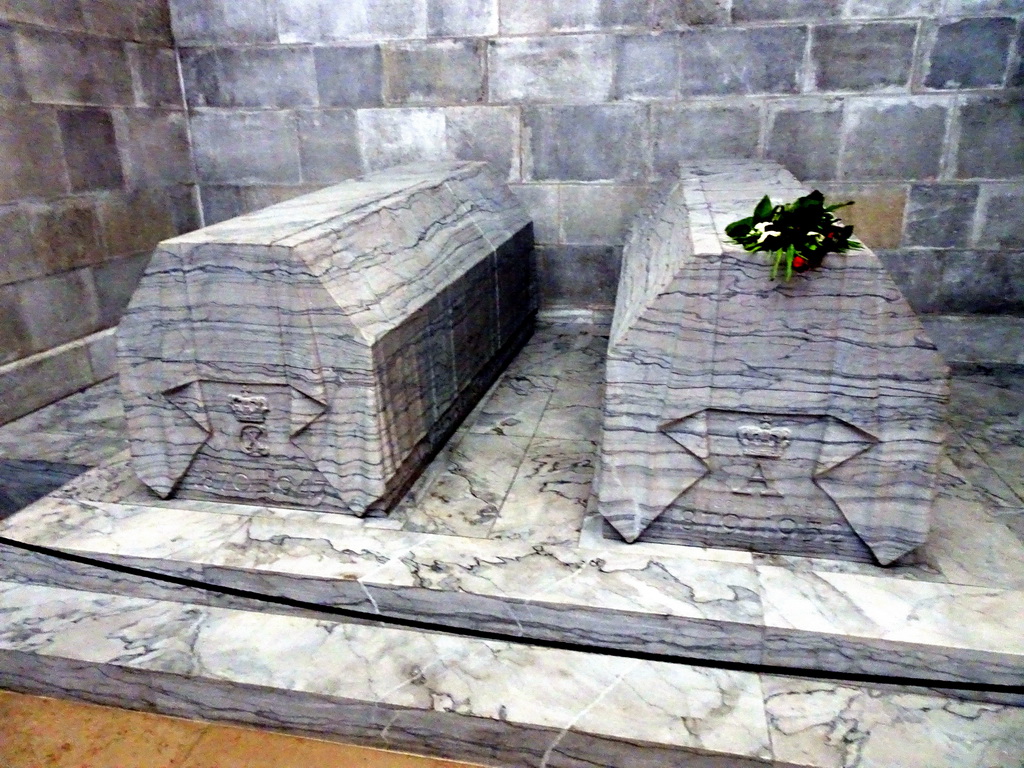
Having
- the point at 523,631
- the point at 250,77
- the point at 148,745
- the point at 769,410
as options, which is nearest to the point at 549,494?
the point at 523,631

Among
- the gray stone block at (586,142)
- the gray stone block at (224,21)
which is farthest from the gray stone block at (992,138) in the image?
the gray stone block at (224,21)

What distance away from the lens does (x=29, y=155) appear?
393 cm

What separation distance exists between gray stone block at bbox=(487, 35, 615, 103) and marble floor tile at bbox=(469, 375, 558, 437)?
5.80ft

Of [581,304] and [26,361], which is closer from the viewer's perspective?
[26,361]

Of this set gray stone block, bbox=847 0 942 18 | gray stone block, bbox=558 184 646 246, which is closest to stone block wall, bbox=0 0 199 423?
gray stone block, bbox=558 184 646 246

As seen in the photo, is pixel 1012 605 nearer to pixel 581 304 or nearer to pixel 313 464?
pixel 313 464

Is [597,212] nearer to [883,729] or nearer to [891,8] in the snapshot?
[891,8]

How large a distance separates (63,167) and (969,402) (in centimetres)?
485

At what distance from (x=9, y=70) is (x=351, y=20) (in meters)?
1.92

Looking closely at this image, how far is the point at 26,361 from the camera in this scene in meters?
4.02

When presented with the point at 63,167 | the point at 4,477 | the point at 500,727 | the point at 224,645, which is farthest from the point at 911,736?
the point at 63,167

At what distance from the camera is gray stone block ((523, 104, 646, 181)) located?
15.5 feet

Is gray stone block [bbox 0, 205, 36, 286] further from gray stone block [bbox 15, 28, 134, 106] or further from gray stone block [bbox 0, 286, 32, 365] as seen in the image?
gray stone block [bbox 15, 28, 134, 106]

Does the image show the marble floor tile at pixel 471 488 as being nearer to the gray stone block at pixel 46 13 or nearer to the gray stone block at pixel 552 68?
the gray stone block at pixel 552 68
